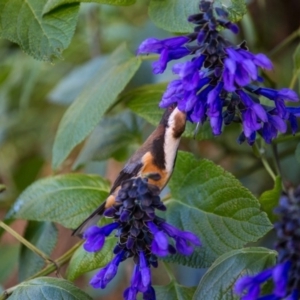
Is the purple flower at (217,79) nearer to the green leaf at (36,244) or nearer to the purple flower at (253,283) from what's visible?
the purple flower at (253,283)

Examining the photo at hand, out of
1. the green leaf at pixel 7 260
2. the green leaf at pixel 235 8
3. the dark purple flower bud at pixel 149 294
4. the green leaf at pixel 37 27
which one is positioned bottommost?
the green leaf at pixel 7 260

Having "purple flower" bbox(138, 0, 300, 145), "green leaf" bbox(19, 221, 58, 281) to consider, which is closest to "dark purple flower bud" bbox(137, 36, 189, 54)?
"purple flower" bbox(138, 0, 300, 145)

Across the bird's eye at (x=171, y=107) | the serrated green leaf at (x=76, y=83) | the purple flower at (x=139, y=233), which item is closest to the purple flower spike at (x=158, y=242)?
the purple flower at (x=139, y=233)

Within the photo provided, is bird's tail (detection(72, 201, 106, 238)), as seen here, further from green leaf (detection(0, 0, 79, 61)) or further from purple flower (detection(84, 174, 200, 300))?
green leaf (detection(0, 0, 79, 61))

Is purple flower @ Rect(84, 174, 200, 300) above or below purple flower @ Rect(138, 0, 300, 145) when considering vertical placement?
below

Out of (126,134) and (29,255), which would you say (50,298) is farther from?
(126,134)
